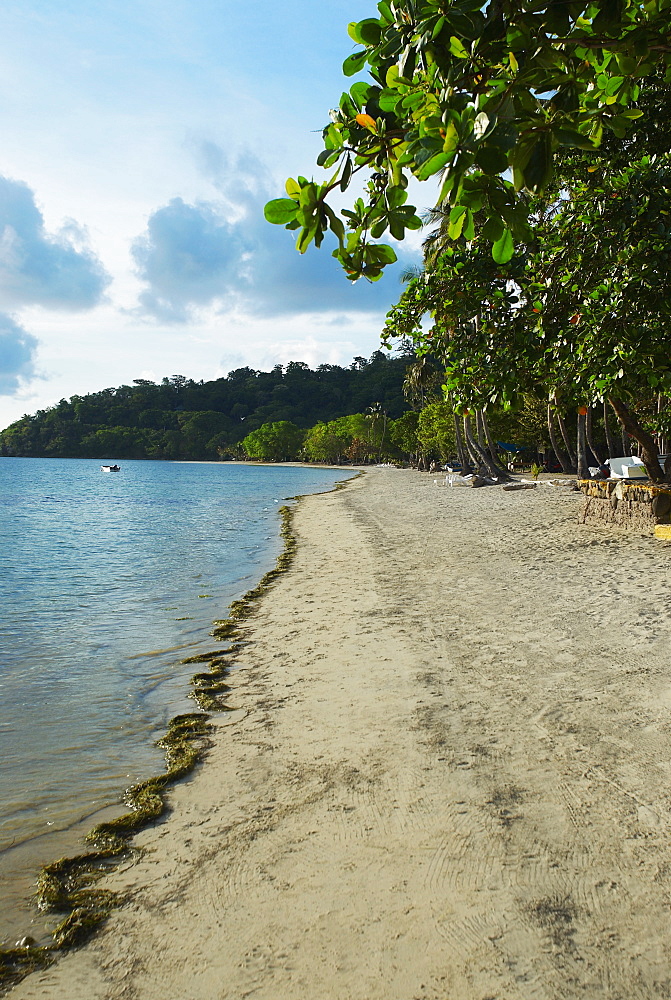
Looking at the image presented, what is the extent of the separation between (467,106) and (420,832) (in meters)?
3.44

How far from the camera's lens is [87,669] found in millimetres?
7617

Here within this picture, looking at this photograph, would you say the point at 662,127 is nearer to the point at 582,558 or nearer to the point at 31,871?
the point at 582,558

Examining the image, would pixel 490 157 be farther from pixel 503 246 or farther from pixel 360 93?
pixel 360 93

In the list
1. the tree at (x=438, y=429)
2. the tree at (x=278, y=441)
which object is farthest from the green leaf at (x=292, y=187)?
the tree at (x=278, y=441)

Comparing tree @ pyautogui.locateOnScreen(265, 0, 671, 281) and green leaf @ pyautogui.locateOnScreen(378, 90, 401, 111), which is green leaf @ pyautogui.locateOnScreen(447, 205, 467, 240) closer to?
tree @ pyautogui.locateOnScreen(265, 0, 671, 281)

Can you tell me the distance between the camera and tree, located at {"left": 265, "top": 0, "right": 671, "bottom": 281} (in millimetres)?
Answer: 1987

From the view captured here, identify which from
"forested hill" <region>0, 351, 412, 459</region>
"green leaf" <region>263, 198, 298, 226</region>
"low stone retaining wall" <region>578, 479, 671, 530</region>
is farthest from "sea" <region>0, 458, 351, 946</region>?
"forested hill" <region>0, 351, 412, 459</region>

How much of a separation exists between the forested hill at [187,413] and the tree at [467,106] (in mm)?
152353

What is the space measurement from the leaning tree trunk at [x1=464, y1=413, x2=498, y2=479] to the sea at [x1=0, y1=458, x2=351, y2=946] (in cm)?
2269

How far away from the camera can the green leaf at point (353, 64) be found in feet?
8.14

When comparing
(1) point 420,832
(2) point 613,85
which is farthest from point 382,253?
(1) point 420,832

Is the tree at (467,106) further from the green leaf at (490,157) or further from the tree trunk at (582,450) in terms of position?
the tree trunk at (582,450)

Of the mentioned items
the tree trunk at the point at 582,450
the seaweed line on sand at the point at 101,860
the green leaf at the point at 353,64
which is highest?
the green leaf at the point at 353,64

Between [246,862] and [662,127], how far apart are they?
29.9ft
